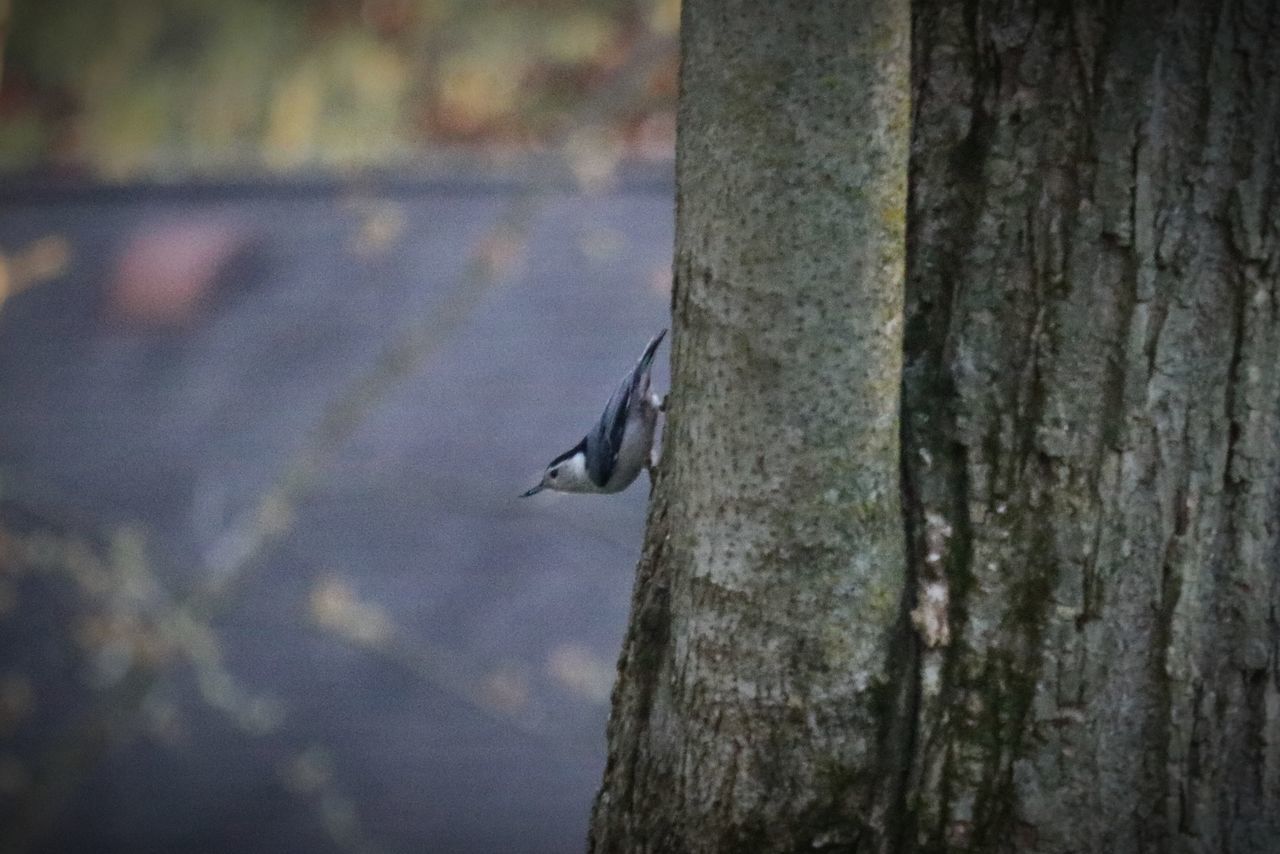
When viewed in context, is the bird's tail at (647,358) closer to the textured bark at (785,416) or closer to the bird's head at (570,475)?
the bird's head at (570,475)

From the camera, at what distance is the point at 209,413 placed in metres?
4.89

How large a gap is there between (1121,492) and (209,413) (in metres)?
3.87

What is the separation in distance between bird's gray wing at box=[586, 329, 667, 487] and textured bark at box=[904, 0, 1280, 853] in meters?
1.05

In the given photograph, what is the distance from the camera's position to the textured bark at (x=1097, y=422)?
1535 millimetres

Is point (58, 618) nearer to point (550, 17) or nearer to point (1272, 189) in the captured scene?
point (550, 17)

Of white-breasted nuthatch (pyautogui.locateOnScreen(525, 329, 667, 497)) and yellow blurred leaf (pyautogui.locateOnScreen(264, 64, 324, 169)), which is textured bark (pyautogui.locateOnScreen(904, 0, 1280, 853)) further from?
yellow blurred leaf (pyautogui.locateOnScreen(264, 64, 324, 169))

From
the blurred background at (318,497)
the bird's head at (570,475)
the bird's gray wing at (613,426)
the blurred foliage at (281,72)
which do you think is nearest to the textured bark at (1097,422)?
the bird's gray wing at (613,426)

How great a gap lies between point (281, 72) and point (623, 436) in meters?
3.84

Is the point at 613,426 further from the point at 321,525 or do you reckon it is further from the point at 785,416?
the point at 321,525

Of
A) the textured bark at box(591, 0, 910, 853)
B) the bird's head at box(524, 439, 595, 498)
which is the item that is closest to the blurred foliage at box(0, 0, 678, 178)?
the bird's head at box(524, 439, 595, 498)

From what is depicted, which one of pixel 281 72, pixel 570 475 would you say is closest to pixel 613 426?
pixel 570 475

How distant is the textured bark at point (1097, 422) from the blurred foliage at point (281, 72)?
4.61 m

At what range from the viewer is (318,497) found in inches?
188

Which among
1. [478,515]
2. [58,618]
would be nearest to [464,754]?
[478,515]
